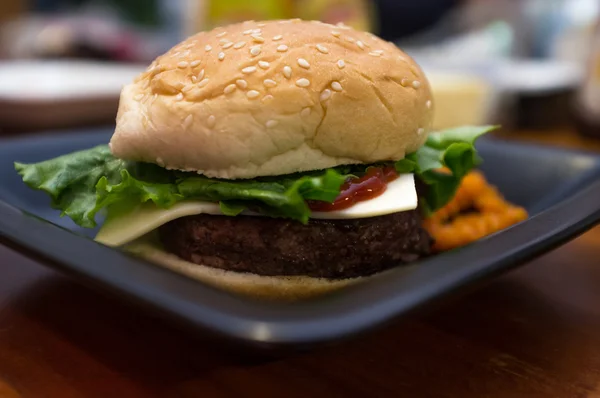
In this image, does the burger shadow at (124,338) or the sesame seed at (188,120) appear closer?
the burger shadow at (124,338)

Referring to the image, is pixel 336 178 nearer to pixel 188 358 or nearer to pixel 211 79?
pixel 211 79

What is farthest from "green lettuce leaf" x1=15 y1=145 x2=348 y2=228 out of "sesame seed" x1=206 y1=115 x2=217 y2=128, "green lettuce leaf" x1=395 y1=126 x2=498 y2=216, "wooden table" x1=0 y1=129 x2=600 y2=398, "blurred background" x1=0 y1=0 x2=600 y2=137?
"blurred background" x1=0 y1=0 x2=600 y2=137

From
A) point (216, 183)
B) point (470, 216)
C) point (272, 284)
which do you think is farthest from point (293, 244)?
point (470, 216)

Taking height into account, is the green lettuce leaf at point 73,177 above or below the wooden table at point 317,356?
above

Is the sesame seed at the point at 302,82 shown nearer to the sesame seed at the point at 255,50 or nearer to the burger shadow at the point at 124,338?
the sesame seed at the point at 255,50

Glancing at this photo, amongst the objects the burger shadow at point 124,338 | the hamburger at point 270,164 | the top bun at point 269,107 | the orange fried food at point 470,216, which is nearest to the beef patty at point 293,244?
the hamburger at point 270,164

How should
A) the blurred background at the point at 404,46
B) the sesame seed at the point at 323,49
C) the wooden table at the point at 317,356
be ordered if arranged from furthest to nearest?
1. the blurred background at the point at 404,46
2. the sesame seed at the point at 323,49
3. the wooden table at the point at 317,356

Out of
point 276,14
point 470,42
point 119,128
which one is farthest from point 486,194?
point 470,42

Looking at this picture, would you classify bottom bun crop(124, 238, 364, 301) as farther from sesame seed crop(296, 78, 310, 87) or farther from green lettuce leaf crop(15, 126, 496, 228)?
sesame seed crop(296, 78, 310, 87)
